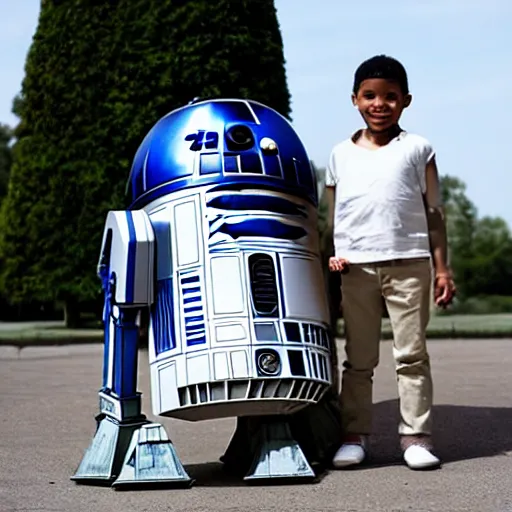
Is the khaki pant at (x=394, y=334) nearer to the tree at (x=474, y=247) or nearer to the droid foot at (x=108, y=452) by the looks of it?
the droid foot at (x=108, y=452)

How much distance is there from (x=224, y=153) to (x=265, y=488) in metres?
1.31

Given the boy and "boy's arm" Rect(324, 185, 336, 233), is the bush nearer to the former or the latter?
"boy's arm" Rect(324, 185, 336, 233)

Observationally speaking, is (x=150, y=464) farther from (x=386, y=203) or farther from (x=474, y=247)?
(x=474, y=247)

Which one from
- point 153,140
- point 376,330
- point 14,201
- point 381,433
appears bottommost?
point 381,433

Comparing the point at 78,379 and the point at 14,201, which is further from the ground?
the point at 14,201

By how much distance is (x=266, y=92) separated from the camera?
45.9 feet

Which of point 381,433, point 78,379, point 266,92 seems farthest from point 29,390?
point 266,92

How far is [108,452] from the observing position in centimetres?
470

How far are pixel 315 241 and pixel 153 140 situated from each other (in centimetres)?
79

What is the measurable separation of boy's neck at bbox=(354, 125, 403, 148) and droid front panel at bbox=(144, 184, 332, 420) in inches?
22.5

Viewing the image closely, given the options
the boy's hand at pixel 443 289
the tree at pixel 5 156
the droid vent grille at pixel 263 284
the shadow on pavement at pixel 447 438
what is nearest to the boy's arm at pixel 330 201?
the boy's hand at pixel 443 289

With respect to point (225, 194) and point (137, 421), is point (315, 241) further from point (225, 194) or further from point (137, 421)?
point (137, 421)

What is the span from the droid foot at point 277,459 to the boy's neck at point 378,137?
1.29 metres

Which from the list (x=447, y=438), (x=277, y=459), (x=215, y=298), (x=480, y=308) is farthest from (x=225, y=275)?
(x=480, y=308)
